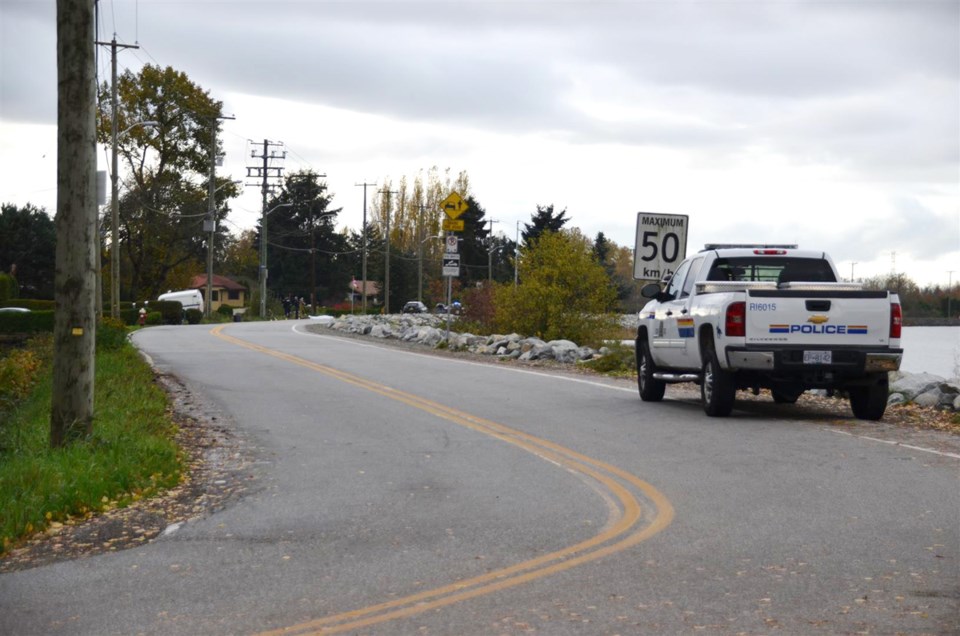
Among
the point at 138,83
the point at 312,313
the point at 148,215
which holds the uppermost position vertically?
the point at 138,83

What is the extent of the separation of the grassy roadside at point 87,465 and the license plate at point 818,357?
7.30 metres

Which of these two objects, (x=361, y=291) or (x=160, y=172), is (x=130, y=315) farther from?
(x=361, y=291)

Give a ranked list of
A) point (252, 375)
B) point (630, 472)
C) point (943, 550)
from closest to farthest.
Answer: point (943, 550), point (630, 472), point (252, 375)

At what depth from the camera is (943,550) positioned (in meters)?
7.45

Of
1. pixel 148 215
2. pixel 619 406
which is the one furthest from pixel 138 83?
pixel 619 406

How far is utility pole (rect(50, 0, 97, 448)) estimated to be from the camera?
1155cm

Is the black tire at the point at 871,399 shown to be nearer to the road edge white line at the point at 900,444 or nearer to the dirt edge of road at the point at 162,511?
the road edge white line at the point at 900,444

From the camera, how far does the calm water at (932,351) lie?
34.8m

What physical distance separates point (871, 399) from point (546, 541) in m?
8.41

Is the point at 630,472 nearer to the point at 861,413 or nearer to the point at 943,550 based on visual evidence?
the point at 943,550

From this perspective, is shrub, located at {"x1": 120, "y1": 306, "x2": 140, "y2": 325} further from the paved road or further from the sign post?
the paved road

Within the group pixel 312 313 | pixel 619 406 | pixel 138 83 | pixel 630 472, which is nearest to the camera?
pixel 630 472

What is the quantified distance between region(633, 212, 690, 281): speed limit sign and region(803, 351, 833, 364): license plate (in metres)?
8.62

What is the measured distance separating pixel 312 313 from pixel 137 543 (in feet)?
289
